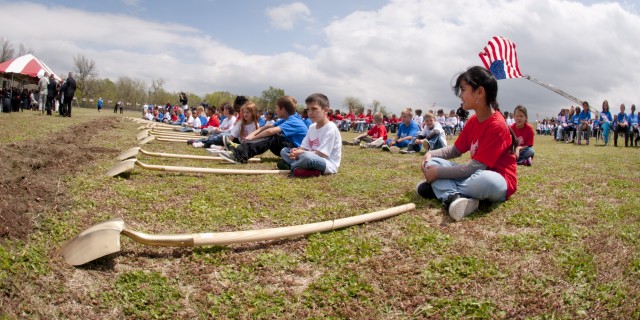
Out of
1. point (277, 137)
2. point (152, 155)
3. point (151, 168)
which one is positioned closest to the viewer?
point (151, 168)

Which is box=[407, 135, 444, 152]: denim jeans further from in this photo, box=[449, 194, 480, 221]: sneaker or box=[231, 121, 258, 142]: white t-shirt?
box=[449, 194, 480, 221]: sneaker

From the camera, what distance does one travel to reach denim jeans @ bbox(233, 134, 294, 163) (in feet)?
26.0

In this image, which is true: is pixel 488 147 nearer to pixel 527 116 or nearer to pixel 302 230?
pixel 302 230

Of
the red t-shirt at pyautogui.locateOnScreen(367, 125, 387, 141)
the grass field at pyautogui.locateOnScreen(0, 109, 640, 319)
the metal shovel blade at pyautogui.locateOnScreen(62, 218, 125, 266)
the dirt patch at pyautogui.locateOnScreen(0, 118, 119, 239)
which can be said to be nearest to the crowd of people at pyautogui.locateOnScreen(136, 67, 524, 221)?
the grass field at pyautogui.locateOnScreen(0, 109, 640, 319)

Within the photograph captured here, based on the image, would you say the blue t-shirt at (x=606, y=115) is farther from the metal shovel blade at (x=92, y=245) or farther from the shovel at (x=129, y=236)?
the metal shovel blade at (x=92, y=245)

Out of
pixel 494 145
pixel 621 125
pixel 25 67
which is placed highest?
pixel 25 67

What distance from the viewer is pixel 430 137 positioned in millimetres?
11008

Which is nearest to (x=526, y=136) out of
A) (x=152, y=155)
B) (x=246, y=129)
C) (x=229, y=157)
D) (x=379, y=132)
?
(x=379, y=132)

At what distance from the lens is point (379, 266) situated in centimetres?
324

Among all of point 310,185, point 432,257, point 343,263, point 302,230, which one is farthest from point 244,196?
point 432,257

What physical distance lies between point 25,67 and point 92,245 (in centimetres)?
3043

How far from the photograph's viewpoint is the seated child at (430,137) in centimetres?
1079

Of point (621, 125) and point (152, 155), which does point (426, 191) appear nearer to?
point (152, 155)

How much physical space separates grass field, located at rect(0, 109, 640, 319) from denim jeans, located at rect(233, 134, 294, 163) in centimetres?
290
